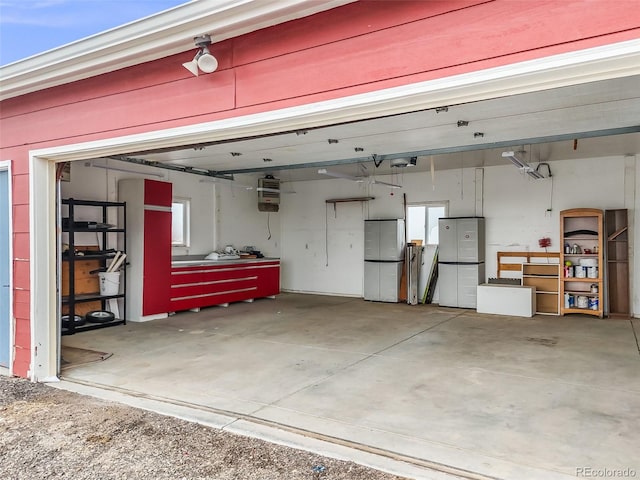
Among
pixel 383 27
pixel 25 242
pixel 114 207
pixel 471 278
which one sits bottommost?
pixel 471 278

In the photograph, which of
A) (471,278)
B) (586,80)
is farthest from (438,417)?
(471,278)

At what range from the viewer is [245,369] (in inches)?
174

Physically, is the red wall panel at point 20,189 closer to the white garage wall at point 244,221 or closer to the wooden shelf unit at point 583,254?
the white garage wall at point 244,221

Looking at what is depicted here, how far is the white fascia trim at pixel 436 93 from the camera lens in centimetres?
186

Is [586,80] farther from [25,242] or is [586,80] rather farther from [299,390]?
[25,242]

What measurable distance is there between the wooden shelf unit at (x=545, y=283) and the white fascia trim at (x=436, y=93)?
674 cm

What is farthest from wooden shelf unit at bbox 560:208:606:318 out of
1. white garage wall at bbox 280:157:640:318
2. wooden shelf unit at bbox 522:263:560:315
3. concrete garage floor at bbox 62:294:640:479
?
concrete garage floor at bbox 62:294:640:479

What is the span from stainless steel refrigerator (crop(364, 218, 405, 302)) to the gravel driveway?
21.9 ft

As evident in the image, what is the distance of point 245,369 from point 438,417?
2.01m

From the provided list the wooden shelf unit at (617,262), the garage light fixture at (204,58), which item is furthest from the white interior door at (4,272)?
the wooden shelf unit at (617,262)

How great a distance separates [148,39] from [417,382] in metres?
3.52

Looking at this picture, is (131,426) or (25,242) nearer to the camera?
(131,426)

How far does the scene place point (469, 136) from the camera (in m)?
5.43

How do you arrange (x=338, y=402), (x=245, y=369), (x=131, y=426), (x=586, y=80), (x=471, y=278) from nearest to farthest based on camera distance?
(x=586, y=80), (x=131, y=426), (x=338, y=402), (x=245, y=369), (x=471, y=278)
